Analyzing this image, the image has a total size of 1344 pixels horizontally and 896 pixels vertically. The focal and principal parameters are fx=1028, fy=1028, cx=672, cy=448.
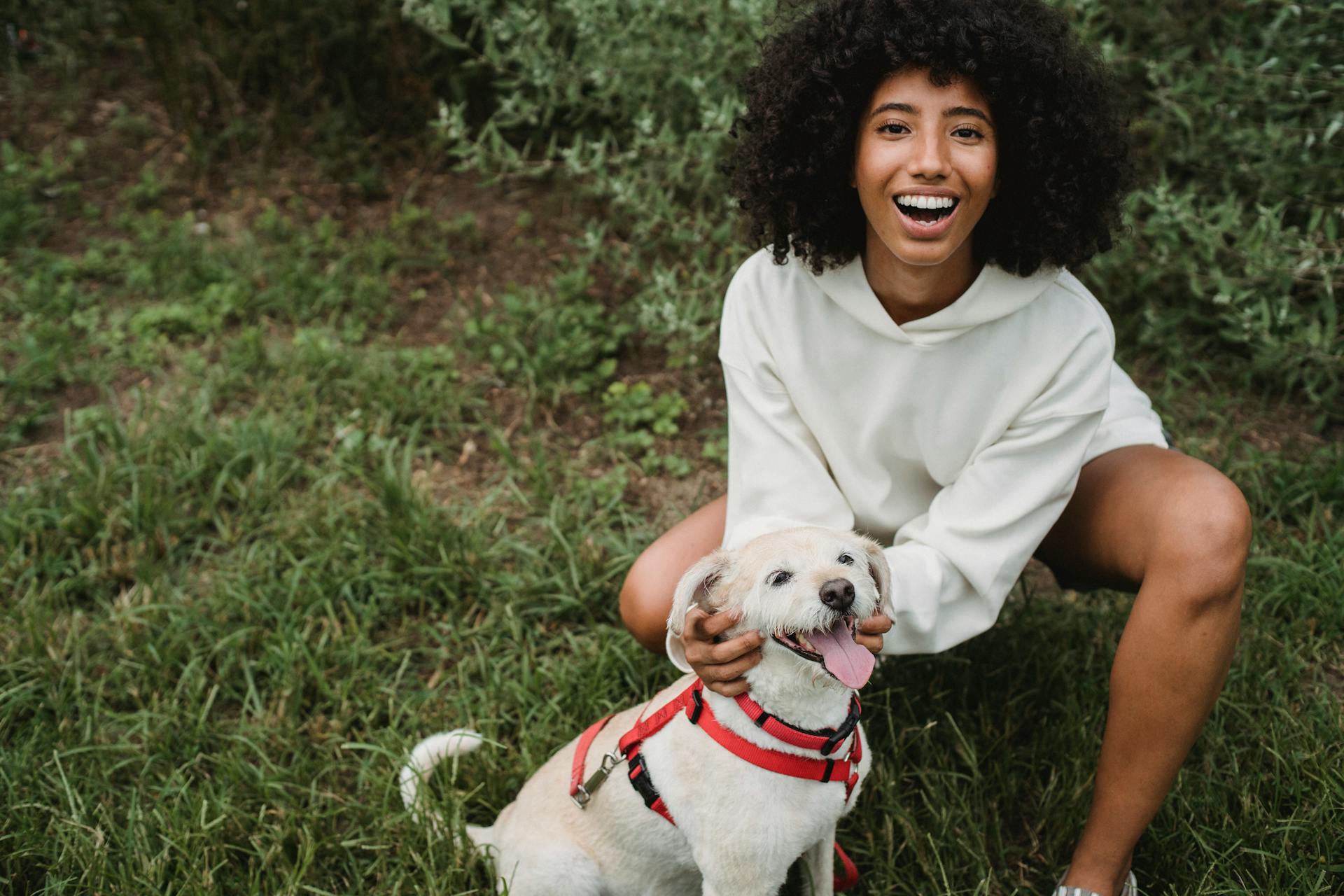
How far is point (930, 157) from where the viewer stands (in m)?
2.03

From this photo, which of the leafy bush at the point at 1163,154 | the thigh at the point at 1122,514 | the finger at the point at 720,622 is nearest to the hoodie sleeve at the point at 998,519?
the thigh at the point at 1122,514

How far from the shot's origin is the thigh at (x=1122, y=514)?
2088 millimetres

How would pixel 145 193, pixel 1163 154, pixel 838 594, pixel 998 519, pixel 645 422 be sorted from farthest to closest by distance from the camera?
pixel 145 193, pixel 1163 154, pixel 645 422, pixel 998 519, pixel 838 594

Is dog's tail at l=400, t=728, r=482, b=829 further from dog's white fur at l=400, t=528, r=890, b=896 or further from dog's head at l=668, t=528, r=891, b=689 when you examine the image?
dog's head at l=668, t=528, r=891, b=689

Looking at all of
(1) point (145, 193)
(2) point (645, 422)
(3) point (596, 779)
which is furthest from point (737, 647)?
(1) point (145, 193)

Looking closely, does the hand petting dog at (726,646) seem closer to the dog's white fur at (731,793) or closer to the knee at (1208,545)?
the dog's white fur at (731,793)

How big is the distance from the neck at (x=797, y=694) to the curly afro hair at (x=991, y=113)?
0.96m

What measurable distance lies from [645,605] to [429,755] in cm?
62

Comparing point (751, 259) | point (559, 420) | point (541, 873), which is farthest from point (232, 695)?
point (751, 259)

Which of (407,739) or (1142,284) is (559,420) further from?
(1142,284)

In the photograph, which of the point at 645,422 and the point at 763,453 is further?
the point at 645,422

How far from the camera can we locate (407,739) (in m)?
2.65

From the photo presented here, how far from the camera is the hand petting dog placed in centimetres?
183

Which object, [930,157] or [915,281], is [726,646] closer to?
[915,281]
